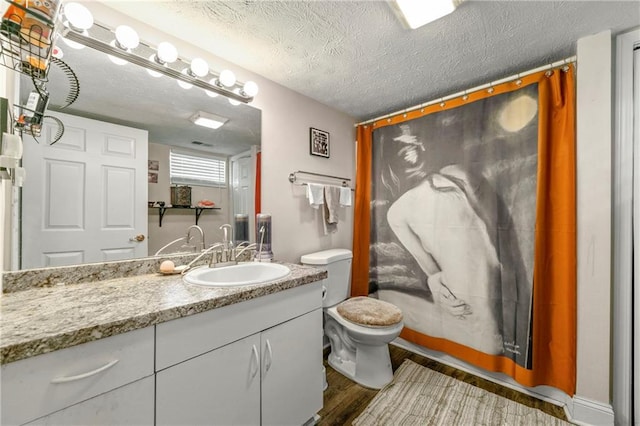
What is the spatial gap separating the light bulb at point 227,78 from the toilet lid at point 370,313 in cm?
167

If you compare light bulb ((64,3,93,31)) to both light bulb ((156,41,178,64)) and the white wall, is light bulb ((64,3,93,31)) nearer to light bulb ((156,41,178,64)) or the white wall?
light bulb ((156,41,178,64))

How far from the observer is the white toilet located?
1.63 metres

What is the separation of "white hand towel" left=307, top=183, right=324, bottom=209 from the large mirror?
0.45 metres

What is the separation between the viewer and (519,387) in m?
1.62

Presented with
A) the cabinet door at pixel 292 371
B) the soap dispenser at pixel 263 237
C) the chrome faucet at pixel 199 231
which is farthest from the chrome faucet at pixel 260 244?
the cabinet door at pixel 292 371

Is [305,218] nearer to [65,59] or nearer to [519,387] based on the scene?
[65,59]

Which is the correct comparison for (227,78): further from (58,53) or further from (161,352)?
(161,352)

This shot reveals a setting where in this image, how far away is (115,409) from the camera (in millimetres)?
730

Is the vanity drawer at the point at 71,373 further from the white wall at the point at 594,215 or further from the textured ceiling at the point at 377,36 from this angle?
the white wall at the point at 594,215

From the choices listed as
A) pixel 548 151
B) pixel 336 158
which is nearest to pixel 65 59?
pixel 336 158

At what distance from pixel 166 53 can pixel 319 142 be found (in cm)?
118

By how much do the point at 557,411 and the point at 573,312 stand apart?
1.94 ft

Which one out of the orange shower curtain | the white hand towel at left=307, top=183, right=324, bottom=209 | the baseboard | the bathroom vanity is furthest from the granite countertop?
the baseboard

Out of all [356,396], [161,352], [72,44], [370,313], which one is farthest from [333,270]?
[72,44]
